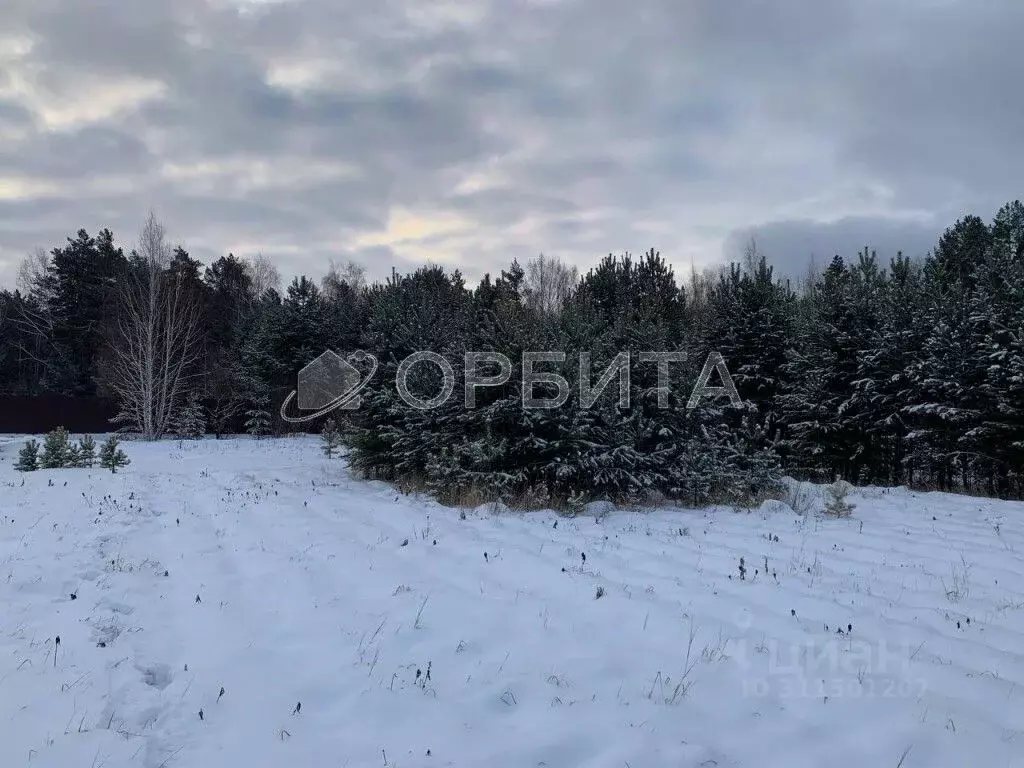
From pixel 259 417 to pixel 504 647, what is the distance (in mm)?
28530

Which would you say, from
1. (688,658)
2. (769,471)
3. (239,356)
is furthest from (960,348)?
(239,356)

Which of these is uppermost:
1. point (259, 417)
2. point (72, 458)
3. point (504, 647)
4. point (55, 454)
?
point (259, 417)

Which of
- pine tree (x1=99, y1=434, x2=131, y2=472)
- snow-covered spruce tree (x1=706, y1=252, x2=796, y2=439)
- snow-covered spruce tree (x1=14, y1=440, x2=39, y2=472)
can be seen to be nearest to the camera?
snow-covered spruce tree (x1=14, y1=440, x2=39, y2=472)

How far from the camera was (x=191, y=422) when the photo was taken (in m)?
29.3

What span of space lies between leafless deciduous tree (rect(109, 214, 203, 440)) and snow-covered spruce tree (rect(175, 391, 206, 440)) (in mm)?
635

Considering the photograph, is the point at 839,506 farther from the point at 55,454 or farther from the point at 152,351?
the point at 152,351

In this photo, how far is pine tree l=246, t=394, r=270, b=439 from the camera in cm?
3012

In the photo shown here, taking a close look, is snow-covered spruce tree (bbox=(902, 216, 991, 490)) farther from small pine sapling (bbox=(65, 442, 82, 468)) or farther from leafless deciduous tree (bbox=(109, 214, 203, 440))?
leafless deciduous tree (bbox=(109, 214, 203, 440))

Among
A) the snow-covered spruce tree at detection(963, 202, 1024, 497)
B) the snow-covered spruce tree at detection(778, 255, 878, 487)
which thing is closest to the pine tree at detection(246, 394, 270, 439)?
the snow-covered spruce tree at detection(778, 255, 878, 487)

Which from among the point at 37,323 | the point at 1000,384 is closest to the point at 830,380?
the point at 1000,384

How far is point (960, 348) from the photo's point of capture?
13.6 meters

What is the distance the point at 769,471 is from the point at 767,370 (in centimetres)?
543

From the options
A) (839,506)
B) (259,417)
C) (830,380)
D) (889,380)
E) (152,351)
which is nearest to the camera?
(839,506)

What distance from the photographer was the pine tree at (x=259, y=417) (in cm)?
3012
